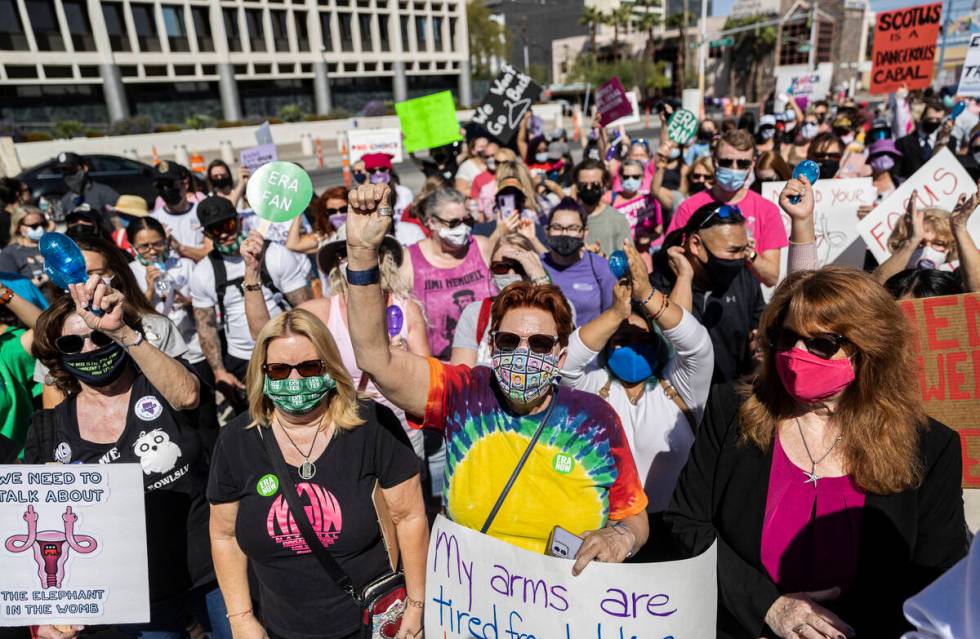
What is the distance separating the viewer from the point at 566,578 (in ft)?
5.67

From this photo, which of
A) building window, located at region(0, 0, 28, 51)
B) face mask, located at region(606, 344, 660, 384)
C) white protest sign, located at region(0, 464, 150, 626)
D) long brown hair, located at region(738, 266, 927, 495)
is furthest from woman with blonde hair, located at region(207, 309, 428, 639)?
building window, located at region(0, 0, 28, 51)

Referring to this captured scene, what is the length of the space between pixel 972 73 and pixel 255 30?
46.0 metres

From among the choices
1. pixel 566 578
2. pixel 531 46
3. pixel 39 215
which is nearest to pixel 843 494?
pixel 566 578

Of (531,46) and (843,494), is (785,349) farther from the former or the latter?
(531,46)

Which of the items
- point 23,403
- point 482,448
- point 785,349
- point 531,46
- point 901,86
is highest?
point 531,46

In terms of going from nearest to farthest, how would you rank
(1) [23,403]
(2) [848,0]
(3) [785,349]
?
(3) [785,349] < (1) [23,403] < (2) [848,0]

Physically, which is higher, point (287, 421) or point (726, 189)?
point (726, 189)

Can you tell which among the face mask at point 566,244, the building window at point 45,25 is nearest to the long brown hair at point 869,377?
the face mask at point 566,244

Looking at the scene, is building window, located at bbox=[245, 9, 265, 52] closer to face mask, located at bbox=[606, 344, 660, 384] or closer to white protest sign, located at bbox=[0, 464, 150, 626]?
white protest sign, located at bbox=[0, 464, 150, 626]

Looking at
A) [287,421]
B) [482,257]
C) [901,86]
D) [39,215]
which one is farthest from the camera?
[901,86]

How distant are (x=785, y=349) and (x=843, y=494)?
44 centimetres

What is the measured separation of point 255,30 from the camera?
43.6 m

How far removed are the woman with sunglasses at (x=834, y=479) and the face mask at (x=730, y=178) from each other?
2.54 m

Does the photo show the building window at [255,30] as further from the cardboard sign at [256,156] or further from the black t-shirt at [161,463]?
the black t-shirt at [161,463]
